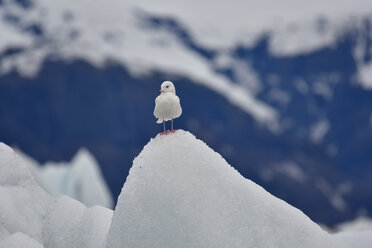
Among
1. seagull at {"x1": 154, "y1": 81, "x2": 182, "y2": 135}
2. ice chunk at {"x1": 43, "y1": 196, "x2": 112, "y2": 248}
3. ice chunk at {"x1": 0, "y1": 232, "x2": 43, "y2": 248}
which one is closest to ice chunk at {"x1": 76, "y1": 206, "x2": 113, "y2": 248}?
ice chunk at {"x1": 43, "y1": 196, "x2": 112, "y2": 248}

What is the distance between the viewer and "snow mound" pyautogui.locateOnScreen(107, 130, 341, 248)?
34.0 ft

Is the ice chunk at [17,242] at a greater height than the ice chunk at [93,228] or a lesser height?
lesser

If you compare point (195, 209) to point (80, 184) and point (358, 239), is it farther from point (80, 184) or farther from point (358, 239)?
point (80, 184)

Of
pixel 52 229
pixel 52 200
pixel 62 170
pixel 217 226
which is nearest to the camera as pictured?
pixel 217 226

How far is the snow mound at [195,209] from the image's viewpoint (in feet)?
34.0

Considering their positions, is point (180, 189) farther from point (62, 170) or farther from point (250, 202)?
point (62, 170)

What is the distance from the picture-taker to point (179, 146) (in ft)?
35.4

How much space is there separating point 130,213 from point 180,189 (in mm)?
1049

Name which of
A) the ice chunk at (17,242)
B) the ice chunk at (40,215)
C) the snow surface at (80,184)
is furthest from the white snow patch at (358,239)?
the snow surface at (80,184)

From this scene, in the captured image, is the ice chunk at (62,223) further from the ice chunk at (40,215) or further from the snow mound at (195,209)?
the snow mound at (195,209)

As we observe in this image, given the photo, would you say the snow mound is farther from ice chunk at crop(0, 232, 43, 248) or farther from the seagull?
ice chunk at crop(0, 232, 43, 248)

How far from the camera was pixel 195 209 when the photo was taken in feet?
34.2

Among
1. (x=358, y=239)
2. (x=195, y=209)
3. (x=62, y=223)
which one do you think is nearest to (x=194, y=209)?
(x=195, y=209)

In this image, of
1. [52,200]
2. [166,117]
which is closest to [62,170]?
[52,200]
